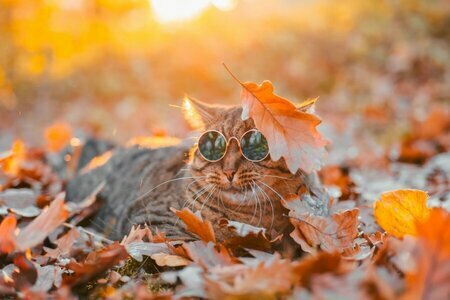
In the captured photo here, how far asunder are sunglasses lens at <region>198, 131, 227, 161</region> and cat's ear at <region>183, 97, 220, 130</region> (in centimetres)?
27

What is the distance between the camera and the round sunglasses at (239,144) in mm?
2324

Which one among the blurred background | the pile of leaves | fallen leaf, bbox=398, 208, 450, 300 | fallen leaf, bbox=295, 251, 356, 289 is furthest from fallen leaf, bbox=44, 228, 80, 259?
the blurred background

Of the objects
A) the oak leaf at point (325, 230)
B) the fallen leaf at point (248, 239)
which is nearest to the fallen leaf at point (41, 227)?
the fallen leaf at point (248, 239)

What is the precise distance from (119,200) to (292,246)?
154 cm

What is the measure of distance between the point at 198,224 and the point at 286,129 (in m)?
0.50

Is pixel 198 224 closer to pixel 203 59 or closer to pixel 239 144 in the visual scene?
pixel 239 144

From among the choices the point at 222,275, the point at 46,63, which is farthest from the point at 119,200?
the point at 46,63

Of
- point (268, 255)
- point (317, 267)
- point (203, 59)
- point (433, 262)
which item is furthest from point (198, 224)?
point (203, 59)

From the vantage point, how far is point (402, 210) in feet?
6.70

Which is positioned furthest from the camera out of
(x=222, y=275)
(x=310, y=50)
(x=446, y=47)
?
(x=310, y=50)

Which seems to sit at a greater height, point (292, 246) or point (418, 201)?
point (418, 201)

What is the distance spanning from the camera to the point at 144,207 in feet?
9.82

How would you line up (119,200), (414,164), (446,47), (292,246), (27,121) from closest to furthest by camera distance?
(292,246)
(119,200)
(414,164)
(27,121)
(446,47)

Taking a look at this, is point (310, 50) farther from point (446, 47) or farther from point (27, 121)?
point (27, 121)
